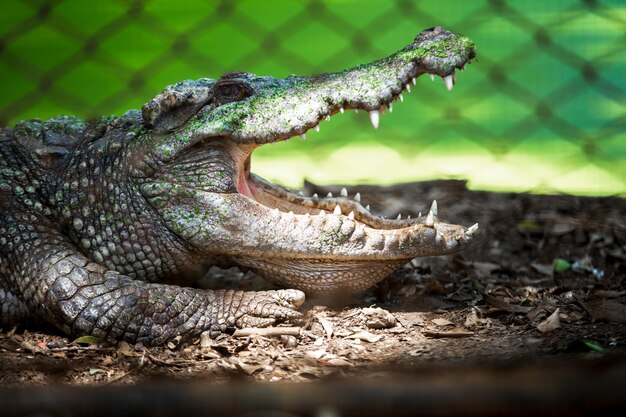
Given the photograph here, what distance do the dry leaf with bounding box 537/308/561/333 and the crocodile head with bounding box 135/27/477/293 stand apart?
0.56 metres

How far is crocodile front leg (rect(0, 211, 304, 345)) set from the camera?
11.2 feet

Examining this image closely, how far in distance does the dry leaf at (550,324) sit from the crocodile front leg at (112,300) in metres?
1.12

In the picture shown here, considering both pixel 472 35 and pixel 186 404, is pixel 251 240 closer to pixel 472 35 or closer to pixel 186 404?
pixel 186 404

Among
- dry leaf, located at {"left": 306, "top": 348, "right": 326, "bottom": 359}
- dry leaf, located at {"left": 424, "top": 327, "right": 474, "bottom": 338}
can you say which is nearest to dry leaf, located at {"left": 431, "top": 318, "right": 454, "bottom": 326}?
dry leaf, located at {"left": 424, "top": 327, "right": 474, "bottom": 338}

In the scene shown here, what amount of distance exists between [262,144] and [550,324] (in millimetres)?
1602

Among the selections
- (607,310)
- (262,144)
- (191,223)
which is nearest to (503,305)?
(607,310)

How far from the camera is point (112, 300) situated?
11.3 feet

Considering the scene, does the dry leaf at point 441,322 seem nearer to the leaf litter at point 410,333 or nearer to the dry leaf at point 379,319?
the leaf litter at point 410,333

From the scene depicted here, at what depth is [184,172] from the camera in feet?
12.2

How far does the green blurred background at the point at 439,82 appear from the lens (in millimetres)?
6301

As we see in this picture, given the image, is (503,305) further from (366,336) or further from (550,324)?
(366,336)

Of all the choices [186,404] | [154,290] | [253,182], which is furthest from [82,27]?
[186,404]

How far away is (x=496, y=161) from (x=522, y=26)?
1.26 meters

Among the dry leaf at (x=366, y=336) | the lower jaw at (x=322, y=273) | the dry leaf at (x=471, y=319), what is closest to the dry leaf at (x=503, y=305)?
the dry leaf at (x=471, y=319)
